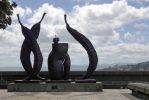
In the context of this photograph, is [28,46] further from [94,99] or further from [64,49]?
[94,99]

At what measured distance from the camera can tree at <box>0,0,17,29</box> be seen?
17.5 meters

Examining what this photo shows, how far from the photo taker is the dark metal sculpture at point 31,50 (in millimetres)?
27219

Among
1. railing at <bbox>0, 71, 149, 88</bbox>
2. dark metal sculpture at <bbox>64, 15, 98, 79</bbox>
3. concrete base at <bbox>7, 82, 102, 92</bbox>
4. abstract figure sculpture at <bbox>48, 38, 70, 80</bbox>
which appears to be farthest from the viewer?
railing at <bbox>0, 71, 149, 88</bbox>

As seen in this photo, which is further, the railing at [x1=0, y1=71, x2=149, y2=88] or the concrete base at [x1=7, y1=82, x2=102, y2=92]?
the railing at [x1=0, y1=71, x2=149, y2=88]

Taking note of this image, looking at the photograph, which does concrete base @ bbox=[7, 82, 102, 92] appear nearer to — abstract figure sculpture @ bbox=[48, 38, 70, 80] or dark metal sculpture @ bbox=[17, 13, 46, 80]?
abstract figure sculpture @ bbox=[48, 38, 70, 80]

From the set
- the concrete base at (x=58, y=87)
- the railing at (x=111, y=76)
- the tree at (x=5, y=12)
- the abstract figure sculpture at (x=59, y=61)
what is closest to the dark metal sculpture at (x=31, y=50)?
the abstract figure sculpture at (x=59, y=61)

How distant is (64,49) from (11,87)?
3.50m

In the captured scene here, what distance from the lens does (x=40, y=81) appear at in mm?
26781

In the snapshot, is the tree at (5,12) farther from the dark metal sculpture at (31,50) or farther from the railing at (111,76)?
the railing at (111,76)

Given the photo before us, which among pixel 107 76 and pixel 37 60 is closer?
pixel 37 60

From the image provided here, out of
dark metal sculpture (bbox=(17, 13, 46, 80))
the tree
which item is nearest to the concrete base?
dark metal sculpture (bbox=(17, 13, 46, 80))

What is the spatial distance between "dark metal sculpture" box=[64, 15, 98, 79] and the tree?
9505mm

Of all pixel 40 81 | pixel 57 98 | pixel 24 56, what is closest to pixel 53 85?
pixel 40 81

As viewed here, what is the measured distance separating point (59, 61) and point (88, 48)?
5.79ft
